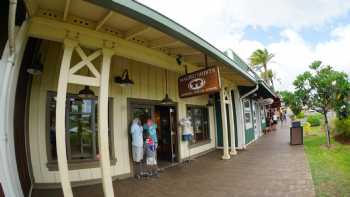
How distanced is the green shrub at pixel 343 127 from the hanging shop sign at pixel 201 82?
6954 millimetres

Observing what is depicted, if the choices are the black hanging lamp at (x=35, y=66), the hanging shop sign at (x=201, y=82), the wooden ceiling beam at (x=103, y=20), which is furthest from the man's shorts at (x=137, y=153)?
the wooden ceiling beam at (x=103, y=20)

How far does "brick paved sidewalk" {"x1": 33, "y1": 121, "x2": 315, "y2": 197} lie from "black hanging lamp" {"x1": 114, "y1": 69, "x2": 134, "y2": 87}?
229cm

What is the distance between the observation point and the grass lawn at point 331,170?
3.73 metres

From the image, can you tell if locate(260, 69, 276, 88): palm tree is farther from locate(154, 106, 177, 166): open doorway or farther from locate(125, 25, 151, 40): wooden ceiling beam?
locate(125, 25, 151, 40): wooden ceiling beam

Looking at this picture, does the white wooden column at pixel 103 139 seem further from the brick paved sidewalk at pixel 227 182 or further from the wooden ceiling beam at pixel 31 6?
the wooden ceiling beam at pixel 31 6

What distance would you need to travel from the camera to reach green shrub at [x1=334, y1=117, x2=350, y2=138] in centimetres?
823

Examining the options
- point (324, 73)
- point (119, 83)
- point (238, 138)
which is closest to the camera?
point (119, 83)

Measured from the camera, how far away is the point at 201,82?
4.87 metres

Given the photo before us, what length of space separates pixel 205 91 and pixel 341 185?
9.88 ft

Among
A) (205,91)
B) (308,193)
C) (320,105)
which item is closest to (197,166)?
(205,91)

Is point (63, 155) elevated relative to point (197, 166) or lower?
elevated

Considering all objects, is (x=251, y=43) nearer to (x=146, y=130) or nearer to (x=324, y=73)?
(x=324, y=73)

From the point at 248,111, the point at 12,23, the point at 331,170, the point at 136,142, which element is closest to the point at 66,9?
the point at 12,23

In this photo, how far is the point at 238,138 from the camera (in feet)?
31.0
